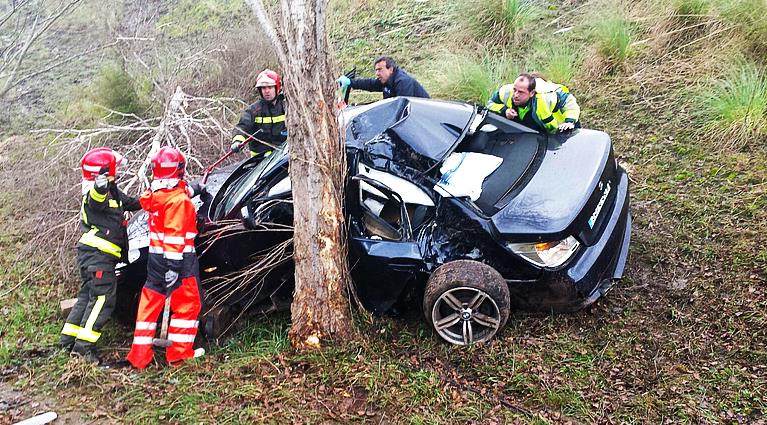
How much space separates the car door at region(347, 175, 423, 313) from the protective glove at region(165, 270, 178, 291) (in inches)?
52.0

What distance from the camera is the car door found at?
15.2 feet

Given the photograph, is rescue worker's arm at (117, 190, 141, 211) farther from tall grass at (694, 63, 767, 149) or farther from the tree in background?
tall grass at (694, 63, 767, 149)

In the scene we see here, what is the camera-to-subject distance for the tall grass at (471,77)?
26.9ft

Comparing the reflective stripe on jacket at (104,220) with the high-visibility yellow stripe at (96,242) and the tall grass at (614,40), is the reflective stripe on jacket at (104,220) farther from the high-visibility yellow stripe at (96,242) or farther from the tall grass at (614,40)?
the tall grass at (614,40)

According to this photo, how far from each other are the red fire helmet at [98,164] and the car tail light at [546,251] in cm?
300

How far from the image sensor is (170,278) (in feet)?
15.9

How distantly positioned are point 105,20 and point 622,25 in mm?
9145

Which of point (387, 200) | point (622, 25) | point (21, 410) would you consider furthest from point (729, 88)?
point (21, 410)

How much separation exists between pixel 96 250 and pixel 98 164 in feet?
2.17

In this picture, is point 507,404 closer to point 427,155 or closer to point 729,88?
point 427,155

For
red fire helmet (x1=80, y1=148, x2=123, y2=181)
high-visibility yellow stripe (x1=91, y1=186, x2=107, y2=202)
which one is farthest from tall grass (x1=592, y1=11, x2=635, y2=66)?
high-visibility yellow stripe (x1=91, y1=186, x2=107, y2=202)

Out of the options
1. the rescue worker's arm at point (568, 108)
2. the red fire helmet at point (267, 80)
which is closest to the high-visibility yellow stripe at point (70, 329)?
the red fire helmet at point (267, 80)

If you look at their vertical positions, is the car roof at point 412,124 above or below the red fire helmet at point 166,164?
below

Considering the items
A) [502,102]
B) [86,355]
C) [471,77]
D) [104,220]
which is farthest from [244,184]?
[471,77]
